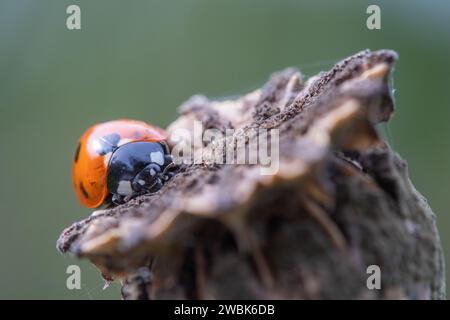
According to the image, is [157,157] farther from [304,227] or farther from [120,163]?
[304,227]

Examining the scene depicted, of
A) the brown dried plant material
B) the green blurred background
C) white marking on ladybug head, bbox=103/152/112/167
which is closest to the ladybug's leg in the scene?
white marking on ladybug head, bbox=103/152/112/167

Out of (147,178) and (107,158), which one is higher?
(107,158)

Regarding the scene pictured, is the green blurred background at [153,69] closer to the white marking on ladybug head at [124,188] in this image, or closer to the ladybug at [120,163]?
the ladybug at [120,163]

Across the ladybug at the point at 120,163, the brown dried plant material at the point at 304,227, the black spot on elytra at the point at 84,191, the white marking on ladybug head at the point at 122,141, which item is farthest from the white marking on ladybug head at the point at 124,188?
the brown dried plant material at the point at 304,227

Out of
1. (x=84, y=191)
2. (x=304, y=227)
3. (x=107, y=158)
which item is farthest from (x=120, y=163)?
(x=304, y=227)

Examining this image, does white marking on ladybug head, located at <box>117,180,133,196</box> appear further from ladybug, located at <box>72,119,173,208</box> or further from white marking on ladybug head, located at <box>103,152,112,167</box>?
white marking on ladybug head, located at <box>103,152,112,167</box>

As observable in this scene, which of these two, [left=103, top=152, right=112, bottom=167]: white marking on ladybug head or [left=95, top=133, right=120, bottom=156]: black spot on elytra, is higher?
[left=95, top=133, right=120, bottom=156]: black spot on elytra
